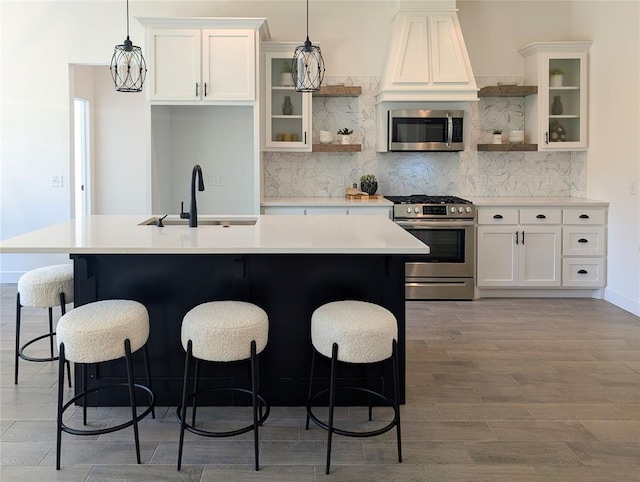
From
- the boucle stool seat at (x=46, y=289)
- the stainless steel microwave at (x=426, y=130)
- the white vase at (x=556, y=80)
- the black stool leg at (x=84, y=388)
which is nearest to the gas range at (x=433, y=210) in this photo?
the stainless steel microwave at (x=426, y=130)

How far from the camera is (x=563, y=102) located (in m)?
5.96

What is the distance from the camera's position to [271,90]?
5766 millimetres

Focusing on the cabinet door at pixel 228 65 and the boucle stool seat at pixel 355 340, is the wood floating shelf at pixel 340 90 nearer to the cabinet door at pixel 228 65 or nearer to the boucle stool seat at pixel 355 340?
the cabinet door at pixel 228 65

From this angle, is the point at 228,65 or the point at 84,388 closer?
the point at 84,388

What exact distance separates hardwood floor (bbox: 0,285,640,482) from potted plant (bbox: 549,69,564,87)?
2772 millimetres

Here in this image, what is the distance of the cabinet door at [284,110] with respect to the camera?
5758 millimetres

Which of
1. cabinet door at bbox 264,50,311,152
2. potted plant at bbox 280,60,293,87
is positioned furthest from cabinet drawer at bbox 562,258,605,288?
potted plant at bbox 280,60,293,87

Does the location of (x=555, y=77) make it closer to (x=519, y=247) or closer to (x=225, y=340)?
(x=519, y=247)

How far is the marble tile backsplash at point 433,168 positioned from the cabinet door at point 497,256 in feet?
2.50

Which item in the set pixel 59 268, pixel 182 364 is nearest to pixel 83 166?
pixel 59 268

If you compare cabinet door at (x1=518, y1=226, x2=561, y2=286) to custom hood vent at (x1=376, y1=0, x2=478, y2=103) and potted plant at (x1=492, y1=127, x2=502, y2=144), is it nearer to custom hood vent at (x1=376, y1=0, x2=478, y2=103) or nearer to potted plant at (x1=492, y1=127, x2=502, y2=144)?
potted plant at (x1=492, y1=127, x2=502, y2=144)

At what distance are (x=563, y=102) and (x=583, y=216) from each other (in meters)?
1.18

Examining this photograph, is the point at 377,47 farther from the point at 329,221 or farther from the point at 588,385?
the point at 588,385

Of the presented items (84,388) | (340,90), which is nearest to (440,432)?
(84,388)
